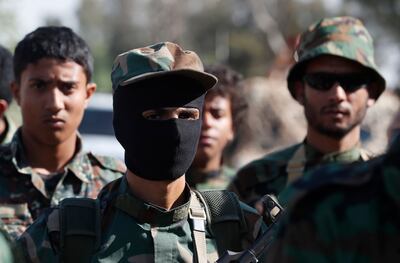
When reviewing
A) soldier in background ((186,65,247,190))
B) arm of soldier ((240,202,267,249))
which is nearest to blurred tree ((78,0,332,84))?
soldier in background ((186,65,247,190))

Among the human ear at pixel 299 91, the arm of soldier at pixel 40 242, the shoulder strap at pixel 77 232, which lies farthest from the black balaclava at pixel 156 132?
the human ear at pixel 299 91

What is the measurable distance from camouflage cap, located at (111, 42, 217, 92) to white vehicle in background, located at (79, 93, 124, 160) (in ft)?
30.4

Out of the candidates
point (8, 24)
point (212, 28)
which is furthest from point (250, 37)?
point (8, 24)

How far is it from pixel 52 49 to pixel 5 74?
1.26 metres

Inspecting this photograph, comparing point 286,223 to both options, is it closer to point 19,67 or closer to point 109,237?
point 109,237

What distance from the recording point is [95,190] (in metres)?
5.45

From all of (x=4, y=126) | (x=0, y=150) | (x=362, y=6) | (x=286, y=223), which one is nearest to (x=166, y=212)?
(x=286, y=223)

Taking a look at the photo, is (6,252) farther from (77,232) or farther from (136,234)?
(136,234)

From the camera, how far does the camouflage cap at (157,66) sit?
3928 mm

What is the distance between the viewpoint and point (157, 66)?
398 centimetres

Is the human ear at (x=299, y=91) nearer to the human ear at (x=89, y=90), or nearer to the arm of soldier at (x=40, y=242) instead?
the human ear at (x=89, y=90)

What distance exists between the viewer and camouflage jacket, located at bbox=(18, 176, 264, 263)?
3.81 m

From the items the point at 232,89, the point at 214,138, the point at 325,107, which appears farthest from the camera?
the point at 232,89

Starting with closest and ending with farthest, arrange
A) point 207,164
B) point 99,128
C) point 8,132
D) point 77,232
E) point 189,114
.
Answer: point 77,232 < point 189,114 < point 8,132 < point 207,164 < point 99,128
